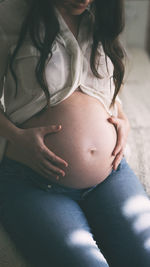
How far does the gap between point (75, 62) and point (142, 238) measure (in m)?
0.49

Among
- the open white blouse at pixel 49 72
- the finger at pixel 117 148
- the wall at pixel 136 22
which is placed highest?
the open white blouse at pixel 49 72

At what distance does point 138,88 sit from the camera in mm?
1928

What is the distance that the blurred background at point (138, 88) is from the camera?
120 centimetres

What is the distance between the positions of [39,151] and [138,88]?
128cm

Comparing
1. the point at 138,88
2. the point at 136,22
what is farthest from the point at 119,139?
the point at 136,22

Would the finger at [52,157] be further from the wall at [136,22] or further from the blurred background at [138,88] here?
the wall at [136,22]

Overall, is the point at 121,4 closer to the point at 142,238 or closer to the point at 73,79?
the point at 73,79

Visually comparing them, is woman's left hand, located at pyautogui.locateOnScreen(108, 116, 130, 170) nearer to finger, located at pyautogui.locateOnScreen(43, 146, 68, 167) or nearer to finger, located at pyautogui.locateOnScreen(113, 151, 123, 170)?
finger, located at pyautogui.locateOnScreen(113, 151, 123, 170)

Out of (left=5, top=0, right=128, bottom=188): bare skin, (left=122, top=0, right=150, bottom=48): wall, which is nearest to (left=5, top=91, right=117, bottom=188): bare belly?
(left=5, top=0, right=128, bottom=188): bare skin

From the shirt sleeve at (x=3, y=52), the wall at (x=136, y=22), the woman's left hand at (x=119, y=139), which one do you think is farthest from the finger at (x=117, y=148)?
the wall at (x=136, y=22)

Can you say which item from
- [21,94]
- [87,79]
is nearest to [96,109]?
[87,79]

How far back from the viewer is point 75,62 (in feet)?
2.80

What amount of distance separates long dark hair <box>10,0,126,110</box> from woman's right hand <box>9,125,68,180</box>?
0.28 feet

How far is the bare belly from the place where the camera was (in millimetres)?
806
